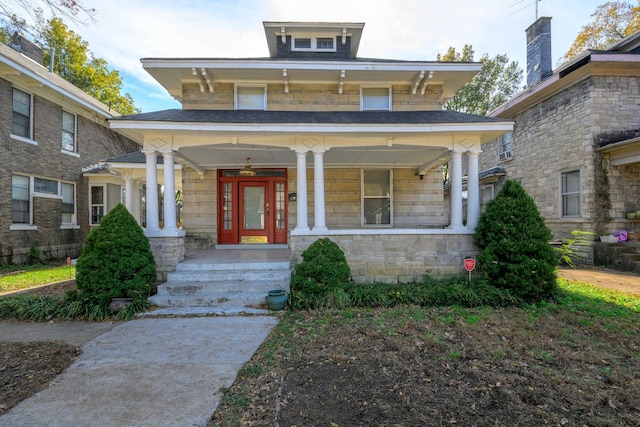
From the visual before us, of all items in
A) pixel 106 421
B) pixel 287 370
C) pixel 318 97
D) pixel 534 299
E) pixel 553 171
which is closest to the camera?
pixel 106 421

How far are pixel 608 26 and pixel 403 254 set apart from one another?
18.8m

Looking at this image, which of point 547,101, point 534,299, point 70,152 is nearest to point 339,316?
point 534,299

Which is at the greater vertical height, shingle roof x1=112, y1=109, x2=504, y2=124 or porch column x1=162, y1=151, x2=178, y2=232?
shingle roof x1=112, y1=109, x2=504, y2=124

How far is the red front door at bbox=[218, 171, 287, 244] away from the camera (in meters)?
8.78

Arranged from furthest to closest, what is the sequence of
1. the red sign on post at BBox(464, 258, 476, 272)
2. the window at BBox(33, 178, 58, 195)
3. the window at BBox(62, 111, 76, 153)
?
the window at BBox(62, 111, 76, 153)
the window at BBox(33, 178, 58, 195)
the red sign on post at BBox(464, 258, 476, 272)

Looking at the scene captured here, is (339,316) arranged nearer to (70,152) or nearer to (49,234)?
(49,234)

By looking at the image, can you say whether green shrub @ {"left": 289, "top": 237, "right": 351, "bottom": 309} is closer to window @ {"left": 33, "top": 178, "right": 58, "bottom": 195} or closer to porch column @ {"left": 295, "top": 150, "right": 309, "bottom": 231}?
porch column @ {"left": 295, "top": 150, "right": 309, "bottom": 231}

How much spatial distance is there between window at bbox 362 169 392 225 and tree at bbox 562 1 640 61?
13607 millimetres

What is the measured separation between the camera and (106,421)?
2.40 metres

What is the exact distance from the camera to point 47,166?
10727 millimetres

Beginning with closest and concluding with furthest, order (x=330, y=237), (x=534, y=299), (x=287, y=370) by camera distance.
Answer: (x=287, y=370), (x=534, y=299), (x=330, y=237)

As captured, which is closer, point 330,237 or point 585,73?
point 330,237

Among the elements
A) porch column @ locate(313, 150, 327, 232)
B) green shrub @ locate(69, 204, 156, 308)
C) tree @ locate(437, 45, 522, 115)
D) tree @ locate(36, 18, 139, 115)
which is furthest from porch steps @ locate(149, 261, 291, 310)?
tree @ locate(437, 45, 522, 115)

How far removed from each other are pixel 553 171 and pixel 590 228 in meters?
2.37
